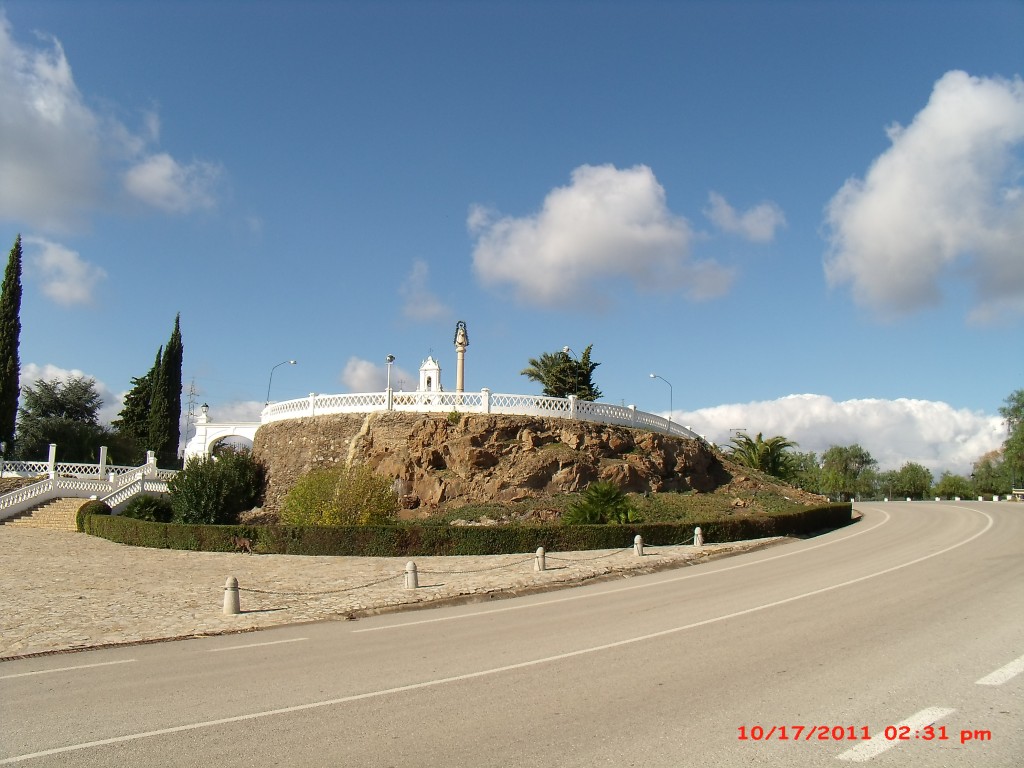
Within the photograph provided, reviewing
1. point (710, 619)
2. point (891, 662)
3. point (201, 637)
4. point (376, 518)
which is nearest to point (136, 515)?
point (376, 518)

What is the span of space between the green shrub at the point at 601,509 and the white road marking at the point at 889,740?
19.2 meters

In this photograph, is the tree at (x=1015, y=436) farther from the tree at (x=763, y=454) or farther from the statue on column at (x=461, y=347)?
the statue on column at (x=461, y=347)

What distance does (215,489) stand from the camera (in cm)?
3253

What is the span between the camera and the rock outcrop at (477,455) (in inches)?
1206

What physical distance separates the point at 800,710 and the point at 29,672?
31.1 feet

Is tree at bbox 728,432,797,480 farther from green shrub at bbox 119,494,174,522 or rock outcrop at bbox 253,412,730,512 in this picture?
green shrub at bbox 119,494,174,522

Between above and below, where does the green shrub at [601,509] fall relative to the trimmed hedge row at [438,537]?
above

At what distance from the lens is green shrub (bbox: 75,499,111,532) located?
3275cm

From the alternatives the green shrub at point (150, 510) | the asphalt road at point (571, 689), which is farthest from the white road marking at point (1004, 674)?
the green shrub at point (150, 510)

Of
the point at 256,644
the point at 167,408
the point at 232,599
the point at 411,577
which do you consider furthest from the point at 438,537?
the point at 167,408

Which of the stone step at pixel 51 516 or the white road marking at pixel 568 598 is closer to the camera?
the white road marking at pixel 568 598

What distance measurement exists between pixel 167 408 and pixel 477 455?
36.5 meters

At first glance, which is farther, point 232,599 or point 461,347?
point 461,347

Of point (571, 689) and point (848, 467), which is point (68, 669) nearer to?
point (571, 689)
